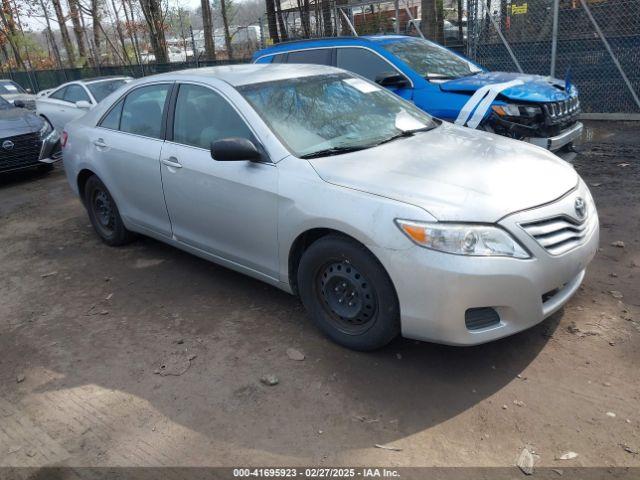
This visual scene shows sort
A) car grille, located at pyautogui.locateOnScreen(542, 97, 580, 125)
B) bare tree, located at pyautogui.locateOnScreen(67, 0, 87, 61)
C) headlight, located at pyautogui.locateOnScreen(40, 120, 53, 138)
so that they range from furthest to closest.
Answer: bare tree, located at pyautogui.locateOnScreen(67, 0, 87, 61) → headlight, located at pyautogui.locateOnScreen(40, 120, 53, 138) → car grille, located at pyautogui.locateOnScreen(542, 97, 580, 125)

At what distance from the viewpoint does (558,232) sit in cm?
312

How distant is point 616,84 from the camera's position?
9.86m

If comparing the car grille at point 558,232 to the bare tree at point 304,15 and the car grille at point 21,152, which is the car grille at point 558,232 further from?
the bare tree at point 304,15

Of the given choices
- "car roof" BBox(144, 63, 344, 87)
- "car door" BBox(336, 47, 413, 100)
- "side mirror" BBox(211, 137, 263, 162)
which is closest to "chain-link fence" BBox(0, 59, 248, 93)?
"car door" BBox(336, 47, 413, 100)

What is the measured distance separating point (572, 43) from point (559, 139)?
17.3ft

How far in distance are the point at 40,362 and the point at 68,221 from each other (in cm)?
348

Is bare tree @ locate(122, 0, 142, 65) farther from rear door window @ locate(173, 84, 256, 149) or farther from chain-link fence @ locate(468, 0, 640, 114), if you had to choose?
rear door window @ locate(173, 84, 256, 149)

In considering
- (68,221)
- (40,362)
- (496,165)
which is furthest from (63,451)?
(68,221)

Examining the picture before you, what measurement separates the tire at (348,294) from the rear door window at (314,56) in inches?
195

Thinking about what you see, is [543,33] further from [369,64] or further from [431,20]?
[369,64]

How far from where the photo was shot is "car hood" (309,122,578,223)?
299 centimetres

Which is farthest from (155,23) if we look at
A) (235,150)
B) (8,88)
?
(235,150)

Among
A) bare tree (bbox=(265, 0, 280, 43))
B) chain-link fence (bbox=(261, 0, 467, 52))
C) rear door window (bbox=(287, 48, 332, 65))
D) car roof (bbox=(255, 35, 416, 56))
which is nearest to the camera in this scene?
car roof (bbox=(255, 35, 416, 56))

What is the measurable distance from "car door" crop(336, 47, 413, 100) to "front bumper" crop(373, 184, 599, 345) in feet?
13.7
